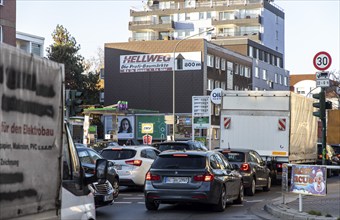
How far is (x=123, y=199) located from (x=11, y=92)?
1367 cm

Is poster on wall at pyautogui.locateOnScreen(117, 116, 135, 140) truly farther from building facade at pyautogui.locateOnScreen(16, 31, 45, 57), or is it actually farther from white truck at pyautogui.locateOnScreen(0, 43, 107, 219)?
white truck at pyautogui.locateOnScreen(0, 43, 107, 219)

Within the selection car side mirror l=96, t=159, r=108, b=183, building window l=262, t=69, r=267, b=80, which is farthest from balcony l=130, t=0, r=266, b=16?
car side mirror l=96, t=159, r=108, b=183

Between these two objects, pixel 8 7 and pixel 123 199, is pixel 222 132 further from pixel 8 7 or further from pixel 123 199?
pixel 8 7

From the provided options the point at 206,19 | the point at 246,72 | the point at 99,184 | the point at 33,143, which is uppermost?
the point at 206,19

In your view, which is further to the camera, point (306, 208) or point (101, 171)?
point (306, 208)

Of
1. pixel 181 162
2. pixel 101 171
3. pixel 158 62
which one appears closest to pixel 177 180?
pixel 181 162

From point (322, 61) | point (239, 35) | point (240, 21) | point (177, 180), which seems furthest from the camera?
point (239, 35)

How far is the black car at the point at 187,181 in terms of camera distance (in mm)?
14352

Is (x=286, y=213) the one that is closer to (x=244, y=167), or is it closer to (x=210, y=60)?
(x=244, y=167)

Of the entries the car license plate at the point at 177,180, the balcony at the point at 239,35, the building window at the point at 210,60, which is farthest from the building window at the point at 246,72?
the car license plate at the point at 177,180

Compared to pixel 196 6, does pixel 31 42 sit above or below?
below

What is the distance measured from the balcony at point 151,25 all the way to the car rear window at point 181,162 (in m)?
81.3

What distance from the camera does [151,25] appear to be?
96.4 m

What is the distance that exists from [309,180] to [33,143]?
985cm
